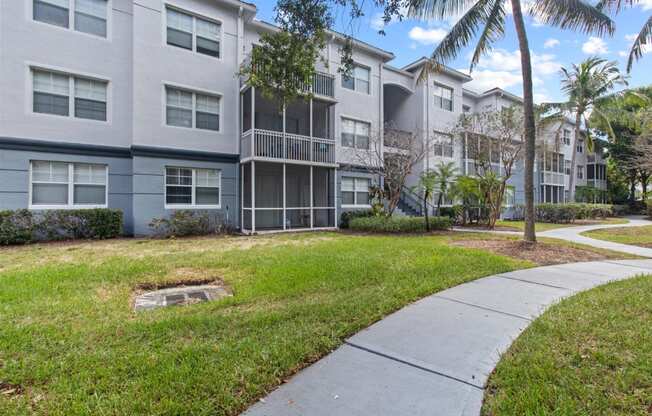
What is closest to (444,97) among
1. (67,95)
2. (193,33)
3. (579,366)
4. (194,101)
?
(193,33)

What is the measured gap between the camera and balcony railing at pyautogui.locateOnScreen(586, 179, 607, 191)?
34803 mm

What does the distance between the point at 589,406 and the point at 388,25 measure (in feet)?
18.3

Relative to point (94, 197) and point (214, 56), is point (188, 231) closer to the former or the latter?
point (94, 197)

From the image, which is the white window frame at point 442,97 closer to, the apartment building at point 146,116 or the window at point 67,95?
the apartment building at point 146,116

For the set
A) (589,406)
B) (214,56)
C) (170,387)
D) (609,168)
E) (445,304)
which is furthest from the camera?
(609,168)

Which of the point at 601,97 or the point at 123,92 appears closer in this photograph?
the point at 123,92

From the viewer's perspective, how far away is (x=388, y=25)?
566cm

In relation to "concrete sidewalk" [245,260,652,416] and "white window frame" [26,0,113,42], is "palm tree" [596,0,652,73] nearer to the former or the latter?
"concrete sidewalk" [245,260,652,416]

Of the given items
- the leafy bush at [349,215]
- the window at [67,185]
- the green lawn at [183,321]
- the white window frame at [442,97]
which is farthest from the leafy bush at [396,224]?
the window at [67,185]

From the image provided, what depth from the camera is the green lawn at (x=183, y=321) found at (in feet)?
8.59

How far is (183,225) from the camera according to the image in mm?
11977

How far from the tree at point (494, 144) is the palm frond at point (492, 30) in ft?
16.6

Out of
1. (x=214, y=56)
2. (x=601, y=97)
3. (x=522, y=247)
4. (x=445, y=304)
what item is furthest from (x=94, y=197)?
(x=601, y=97)

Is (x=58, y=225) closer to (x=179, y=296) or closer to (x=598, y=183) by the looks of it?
(x=179, y=296)
